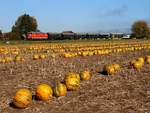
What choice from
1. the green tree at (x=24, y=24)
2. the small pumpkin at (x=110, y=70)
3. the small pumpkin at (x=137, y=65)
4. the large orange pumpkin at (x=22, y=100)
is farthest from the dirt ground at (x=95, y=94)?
the green tree at (x=24, y=24)

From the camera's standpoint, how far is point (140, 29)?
129500 millimetres

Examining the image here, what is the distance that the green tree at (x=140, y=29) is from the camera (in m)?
125

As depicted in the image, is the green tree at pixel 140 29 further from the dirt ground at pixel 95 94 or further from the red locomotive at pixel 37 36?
the dirt ground at pixel 95 94

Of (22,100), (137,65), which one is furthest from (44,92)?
(137,65)

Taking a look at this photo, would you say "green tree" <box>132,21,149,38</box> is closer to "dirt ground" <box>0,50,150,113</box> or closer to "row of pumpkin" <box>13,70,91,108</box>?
"dirt ground" <box>0,50,150,113</box>

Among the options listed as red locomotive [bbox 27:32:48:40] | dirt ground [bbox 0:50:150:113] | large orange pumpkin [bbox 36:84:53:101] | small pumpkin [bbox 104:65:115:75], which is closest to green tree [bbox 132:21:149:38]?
red locomotive [bbox 27:32:48:40]

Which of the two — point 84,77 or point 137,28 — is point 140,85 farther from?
point 137,28

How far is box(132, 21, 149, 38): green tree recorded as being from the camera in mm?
124938

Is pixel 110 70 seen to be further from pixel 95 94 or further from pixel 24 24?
pixel 24 24

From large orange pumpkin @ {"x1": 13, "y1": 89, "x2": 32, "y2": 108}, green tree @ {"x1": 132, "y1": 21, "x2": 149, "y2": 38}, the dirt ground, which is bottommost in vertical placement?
green tree @ {"x1": 132, "y1": 21, "x2": 149, "y2": 38}

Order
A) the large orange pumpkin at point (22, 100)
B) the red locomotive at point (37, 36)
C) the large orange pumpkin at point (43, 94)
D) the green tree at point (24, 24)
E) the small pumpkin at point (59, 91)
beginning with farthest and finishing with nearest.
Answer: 1. the green tree at point (24, 24)
2. the red locomotive at point (37, 36)
3. the small pumpkin at point (59, 91)
4. the large orange pumpkin at point (43, 94)
5. the large orange pumpkin at point (22, 100)

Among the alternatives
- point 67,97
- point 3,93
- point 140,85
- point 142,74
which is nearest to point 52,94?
point 67,97

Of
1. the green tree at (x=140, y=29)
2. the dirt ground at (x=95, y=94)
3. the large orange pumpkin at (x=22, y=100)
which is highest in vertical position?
the large orange pumpkin at (x=22, y=100)

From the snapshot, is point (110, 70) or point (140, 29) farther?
point (140, 29)
